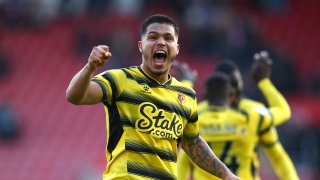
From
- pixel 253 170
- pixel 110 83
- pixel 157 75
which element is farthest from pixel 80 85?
pixel 253 170

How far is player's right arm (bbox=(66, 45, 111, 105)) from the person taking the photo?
529cm

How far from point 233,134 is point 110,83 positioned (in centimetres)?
268

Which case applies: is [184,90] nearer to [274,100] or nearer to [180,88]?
[180,88]

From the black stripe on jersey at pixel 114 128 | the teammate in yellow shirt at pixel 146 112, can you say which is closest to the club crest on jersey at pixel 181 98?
the teammate in yellow shirt at pixel 146 112

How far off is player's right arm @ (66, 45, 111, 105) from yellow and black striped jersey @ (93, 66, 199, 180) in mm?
189

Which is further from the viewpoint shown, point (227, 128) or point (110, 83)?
point (227, 128)

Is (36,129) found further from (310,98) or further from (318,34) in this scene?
(318,34)

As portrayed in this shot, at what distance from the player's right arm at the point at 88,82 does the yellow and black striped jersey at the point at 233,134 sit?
2.76m

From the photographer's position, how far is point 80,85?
17.7 ft

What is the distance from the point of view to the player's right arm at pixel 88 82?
529cm

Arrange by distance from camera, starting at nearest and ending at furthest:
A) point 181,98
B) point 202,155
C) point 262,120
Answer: point 181,98, point 202,155, point 262,120

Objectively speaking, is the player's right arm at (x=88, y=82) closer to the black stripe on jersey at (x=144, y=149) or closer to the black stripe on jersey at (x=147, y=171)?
the black stripe on jersey at (x=144, y=149)

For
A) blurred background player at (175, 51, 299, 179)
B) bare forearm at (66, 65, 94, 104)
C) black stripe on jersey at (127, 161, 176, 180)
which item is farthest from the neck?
blurred background player at (175, 51, 299, 179)

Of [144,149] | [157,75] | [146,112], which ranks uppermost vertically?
[157,75]
